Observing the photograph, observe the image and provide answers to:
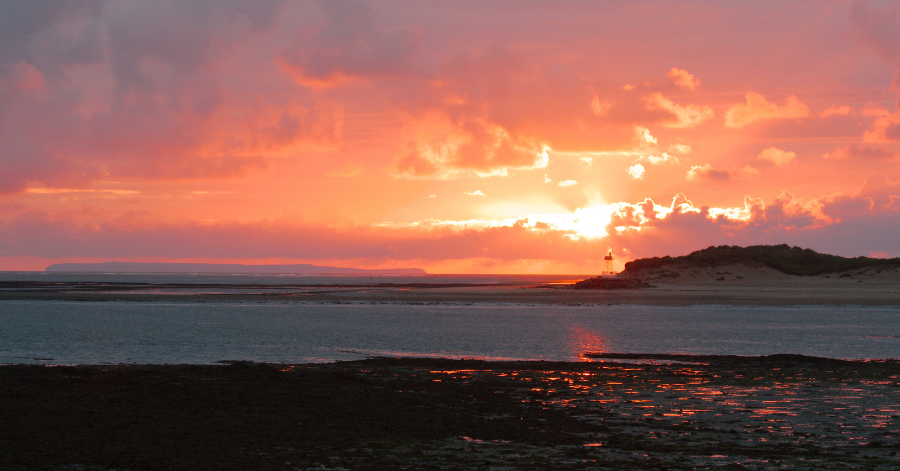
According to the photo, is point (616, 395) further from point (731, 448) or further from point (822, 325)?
point (822, 325)

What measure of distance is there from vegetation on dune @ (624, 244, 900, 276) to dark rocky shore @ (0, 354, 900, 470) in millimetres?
110954

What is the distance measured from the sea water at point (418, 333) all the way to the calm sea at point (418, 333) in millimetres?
66

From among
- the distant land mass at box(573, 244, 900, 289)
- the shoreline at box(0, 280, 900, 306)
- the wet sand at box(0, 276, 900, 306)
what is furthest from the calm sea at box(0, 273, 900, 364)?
the distant land mass at box(573, 244, 900, 289)

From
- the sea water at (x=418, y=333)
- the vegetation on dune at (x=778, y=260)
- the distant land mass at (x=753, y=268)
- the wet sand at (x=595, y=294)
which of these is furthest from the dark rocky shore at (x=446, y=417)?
the vegetation on dune at (x=778, y=260)

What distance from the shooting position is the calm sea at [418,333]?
109ft

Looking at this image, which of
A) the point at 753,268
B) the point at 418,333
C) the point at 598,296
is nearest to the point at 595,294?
the point at 598,296

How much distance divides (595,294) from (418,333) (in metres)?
67.3

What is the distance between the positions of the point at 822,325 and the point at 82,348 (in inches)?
1845

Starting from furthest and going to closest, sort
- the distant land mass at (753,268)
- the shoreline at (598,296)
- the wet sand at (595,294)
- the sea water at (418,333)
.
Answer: the distant land mass at (753,268)
the wet sand at (595,294)
the shoreline at (598,296)
the sea water at (418,333)

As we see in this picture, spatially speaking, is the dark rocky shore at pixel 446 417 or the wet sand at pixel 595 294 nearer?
the dark rocky shore at pixel 446 417

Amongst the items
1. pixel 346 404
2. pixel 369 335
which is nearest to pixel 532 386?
pixel 346 404

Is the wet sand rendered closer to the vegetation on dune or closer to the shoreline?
the shoreline

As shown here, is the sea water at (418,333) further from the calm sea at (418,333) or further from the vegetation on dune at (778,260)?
the vegetation on dune at (778,260)

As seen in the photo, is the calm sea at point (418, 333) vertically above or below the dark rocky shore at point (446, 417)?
below
